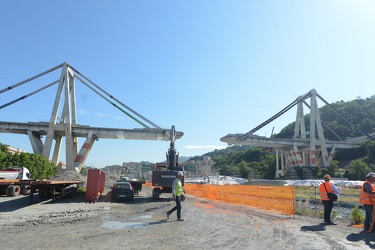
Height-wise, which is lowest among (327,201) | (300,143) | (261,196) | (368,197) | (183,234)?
(183,234)

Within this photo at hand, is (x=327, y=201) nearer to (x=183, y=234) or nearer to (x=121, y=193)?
(x=183, y=234)

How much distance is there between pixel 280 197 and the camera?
1544 centimetres

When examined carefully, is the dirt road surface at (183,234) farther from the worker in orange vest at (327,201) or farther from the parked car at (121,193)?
the parked car at (121,193)

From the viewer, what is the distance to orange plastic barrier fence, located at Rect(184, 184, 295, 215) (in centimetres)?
1468

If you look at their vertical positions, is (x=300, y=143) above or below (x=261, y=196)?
above

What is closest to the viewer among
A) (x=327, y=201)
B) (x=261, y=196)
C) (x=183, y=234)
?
(x=183, y=234)

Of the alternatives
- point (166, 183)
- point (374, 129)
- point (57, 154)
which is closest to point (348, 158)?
point (374, 129)

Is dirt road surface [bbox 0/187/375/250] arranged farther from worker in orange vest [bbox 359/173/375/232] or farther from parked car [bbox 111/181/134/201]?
parked car [bbox 111/181/134/201]

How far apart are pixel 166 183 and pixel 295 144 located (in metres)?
73.7

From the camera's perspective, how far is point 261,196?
17453 millimetres

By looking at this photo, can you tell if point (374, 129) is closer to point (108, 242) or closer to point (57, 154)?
point (57, 154)

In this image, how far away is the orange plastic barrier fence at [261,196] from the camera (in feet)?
48.2

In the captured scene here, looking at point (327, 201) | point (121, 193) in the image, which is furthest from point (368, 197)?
point (121, 193)

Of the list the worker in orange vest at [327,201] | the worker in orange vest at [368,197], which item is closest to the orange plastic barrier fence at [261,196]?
the worker in orange vest at [327,201]
